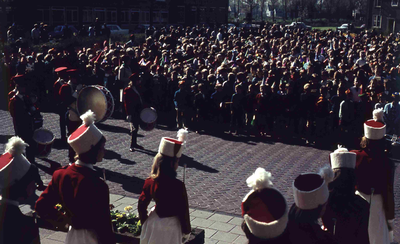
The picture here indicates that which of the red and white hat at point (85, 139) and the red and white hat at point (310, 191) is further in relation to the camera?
the red and white hat at point (85, 139)

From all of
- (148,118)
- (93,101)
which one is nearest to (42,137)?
(93,101)

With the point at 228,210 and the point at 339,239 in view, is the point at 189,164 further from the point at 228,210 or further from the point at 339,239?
the point at 339,239

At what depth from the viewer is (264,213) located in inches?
152

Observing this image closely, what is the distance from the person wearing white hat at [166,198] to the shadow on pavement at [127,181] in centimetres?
422

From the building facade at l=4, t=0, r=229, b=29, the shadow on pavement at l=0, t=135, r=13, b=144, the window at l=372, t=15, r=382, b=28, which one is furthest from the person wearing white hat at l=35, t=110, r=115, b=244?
the window at l=372, t=15, r=382, b=28

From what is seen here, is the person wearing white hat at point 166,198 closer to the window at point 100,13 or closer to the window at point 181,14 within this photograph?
the window at point 100,13

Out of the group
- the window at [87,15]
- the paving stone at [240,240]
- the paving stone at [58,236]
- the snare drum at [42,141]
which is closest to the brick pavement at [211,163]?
the paving stone at [240,240]

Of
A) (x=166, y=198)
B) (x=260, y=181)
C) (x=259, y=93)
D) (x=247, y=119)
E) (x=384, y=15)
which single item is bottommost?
(x=247, y=119)

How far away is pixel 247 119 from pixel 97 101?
5.54 m

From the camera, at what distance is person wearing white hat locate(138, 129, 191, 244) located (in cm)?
543

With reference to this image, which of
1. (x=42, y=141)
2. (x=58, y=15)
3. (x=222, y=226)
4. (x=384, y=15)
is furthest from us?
(x=384, y=15)

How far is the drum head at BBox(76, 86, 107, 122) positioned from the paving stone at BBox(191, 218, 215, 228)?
131 inches

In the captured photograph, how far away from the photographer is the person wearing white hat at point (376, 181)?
5.96 metres

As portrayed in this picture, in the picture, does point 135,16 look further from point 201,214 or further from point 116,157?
point 201,214
